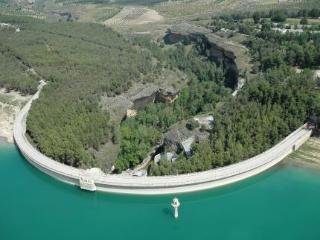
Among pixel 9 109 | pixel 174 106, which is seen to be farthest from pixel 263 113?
pixel 9 109

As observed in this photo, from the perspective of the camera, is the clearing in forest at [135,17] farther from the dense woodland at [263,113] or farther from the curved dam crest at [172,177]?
the curved dam crest at [172,177]

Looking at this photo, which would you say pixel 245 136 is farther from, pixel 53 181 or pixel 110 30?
pixel 110 30

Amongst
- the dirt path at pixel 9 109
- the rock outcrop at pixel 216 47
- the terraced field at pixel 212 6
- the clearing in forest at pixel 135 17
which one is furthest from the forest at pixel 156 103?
the clearing in forest at pixel 135 17

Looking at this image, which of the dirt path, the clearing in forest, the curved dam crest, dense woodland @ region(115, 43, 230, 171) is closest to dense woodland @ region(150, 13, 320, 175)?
the curved dam crest

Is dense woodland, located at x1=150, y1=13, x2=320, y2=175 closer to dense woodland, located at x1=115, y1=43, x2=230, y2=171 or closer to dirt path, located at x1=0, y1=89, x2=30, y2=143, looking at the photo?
dense woodland, located at x1=115, y1=43, x2=230, y2=171

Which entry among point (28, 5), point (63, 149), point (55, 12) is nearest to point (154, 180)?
point (63, 149)

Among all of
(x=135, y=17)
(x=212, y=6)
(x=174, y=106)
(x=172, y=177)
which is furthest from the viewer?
(x=135, y=17)

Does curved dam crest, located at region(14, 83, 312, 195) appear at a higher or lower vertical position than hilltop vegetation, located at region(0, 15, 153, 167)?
lower

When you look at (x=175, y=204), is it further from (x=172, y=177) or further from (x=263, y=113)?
(x=263, y=113)
